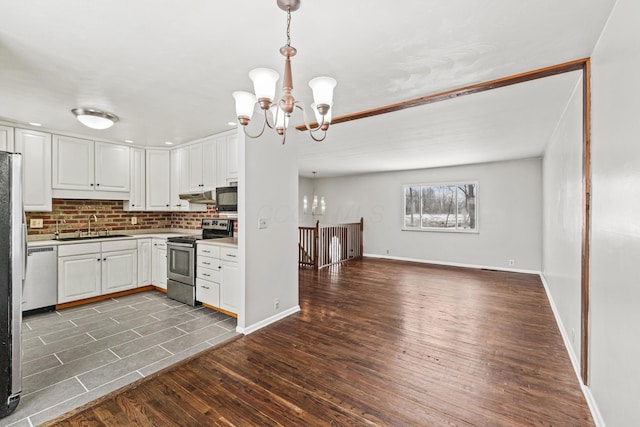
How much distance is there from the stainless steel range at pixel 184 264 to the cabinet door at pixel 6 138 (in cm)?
207

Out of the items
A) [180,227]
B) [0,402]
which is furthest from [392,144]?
[0,402]

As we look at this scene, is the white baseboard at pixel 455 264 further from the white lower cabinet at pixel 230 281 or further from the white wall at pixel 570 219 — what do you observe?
the white lower cabinet at pixel 230 281

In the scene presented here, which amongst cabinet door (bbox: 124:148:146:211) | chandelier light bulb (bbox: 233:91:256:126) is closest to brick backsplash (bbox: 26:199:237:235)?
cabinet door (bbox: 124:148:146:211)

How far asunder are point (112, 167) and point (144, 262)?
1.52 m

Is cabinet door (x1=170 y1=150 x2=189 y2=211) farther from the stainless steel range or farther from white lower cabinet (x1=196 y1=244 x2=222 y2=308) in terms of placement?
white lower cabinet (x1=196 y1=244 x2=222 y2=308)

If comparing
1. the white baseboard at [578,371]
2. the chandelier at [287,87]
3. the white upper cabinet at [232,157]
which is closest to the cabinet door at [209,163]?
the white upper cabinet at [232,157]

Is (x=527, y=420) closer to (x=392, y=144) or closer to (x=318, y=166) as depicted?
(x=392, y=144)

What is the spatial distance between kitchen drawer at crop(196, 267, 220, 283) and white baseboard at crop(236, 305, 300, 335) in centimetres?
73

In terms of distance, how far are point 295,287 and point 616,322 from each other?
9.54 ft

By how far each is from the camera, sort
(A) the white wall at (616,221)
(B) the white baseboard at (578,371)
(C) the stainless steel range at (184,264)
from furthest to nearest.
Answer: (C) the stainless steel range at (184,264), (B) the white baseboard at (578,371), (A) the white wall at (616,221)

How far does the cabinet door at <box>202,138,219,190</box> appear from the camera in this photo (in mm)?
4020

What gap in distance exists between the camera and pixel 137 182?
4664 mm

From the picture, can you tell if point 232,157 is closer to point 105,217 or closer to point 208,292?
point 208,292

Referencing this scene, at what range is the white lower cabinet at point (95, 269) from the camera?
12.4 ft
